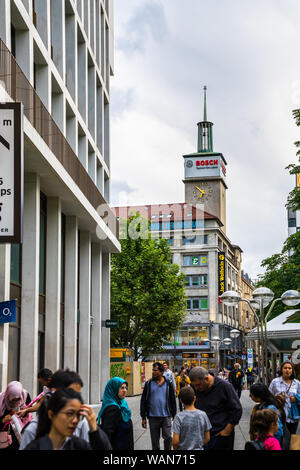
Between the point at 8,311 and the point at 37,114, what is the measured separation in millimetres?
6724

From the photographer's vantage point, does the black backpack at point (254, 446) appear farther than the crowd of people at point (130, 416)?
Yes

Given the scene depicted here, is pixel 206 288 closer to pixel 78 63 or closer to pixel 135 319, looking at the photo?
pixel 135 319

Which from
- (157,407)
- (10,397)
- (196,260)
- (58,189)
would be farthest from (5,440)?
(196,260)

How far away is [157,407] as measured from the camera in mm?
12430

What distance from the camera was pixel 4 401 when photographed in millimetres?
8211

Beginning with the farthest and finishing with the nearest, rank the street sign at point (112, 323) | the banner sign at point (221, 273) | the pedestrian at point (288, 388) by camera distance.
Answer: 1. the banner sign at point (221, 273)
2. the street sign at point (112, 323)
3. the pedestrian at point (288, 388)

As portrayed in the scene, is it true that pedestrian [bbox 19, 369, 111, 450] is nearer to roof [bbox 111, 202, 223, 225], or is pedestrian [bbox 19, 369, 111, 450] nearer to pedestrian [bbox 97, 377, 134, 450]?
pedestrian [bbox 97, 377, 134, 450]

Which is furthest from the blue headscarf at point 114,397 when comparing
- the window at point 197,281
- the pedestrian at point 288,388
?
the window at point 197,281

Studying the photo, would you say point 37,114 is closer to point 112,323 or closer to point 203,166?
point 112,323

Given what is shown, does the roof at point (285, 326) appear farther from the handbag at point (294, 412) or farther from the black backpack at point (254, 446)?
the black backpack at point (254, 446)

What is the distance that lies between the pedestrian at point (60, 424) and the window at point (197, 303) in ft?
302

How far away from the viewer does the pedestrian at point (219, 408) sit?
8.48 m

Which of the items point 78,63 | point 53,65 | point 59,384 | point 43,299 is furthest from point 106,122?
point 59,384

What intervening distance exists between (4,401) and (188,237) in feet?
302
